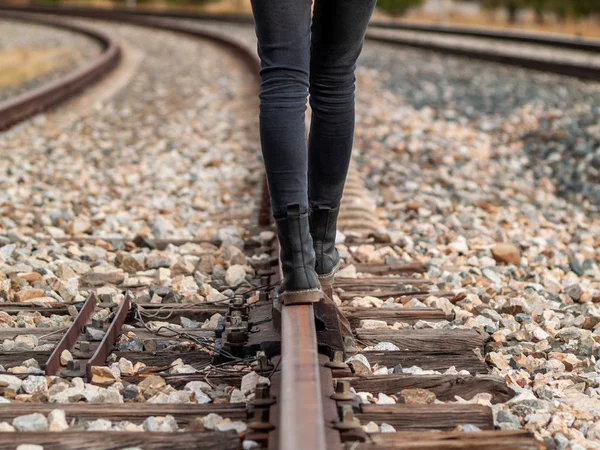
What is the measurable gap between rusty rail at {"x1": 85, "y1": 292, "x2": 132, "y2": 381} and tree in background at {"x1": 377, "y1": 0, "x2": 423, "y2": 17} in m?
38.1

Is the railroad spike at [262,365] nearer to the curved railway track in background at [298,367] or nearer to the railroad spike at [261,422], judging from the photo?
the curved railway track in background at [298,367]

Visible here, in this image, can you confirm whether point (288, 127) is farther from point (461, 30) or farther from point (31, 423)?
point (461, 30)

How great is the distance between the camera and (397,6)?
130 ft

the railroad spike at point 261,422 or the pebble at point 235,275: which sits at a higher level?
the pebble at point 235,275

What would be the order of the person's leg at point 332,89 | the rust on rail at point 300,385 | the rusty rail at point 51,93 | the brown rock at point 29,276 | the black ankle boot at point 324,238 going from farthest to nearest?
the rusty rail at point 51,93, the brown rock at point 29,276, the black ankle boot at point 324,238, the person's leg at point 332,89, the rust on rail at point 300,385

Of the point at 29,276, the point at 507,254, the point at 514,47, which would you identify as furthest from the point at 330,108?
the point at 514,47

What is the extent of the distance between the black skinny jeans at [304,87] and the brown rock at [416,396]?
602mm

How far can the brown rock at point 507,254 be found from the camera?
4.01 meters

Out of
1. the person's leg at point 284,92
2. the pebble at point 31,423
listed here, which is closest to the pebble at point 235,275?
the person's leg at point 284,92

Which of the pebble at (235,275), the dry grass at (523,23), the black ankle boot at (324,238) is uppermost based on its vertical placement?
the dry grass at (523,23)

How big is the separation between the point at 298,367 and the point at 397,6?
3900 centimetres

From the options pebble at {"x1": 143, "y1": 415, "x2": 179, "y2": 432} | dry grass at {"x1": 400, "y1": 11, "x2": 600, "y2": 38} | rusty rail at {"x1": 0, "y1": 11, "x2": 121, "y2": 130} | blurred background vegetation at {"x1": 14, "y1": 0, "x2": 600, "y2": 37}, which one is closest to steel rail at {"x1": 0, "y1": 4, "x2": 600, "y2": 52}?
dry grass at {"x1": 400, "y1": 11, "x2": 600, "y2": 38}

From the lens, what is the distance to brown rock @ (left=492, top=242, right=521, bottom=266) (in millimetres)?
4012

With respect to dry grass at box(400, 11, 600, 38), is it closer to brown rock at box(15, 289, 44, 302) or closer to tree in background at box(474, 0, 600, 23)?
tree in background at box(474, 0, 600, 23)
